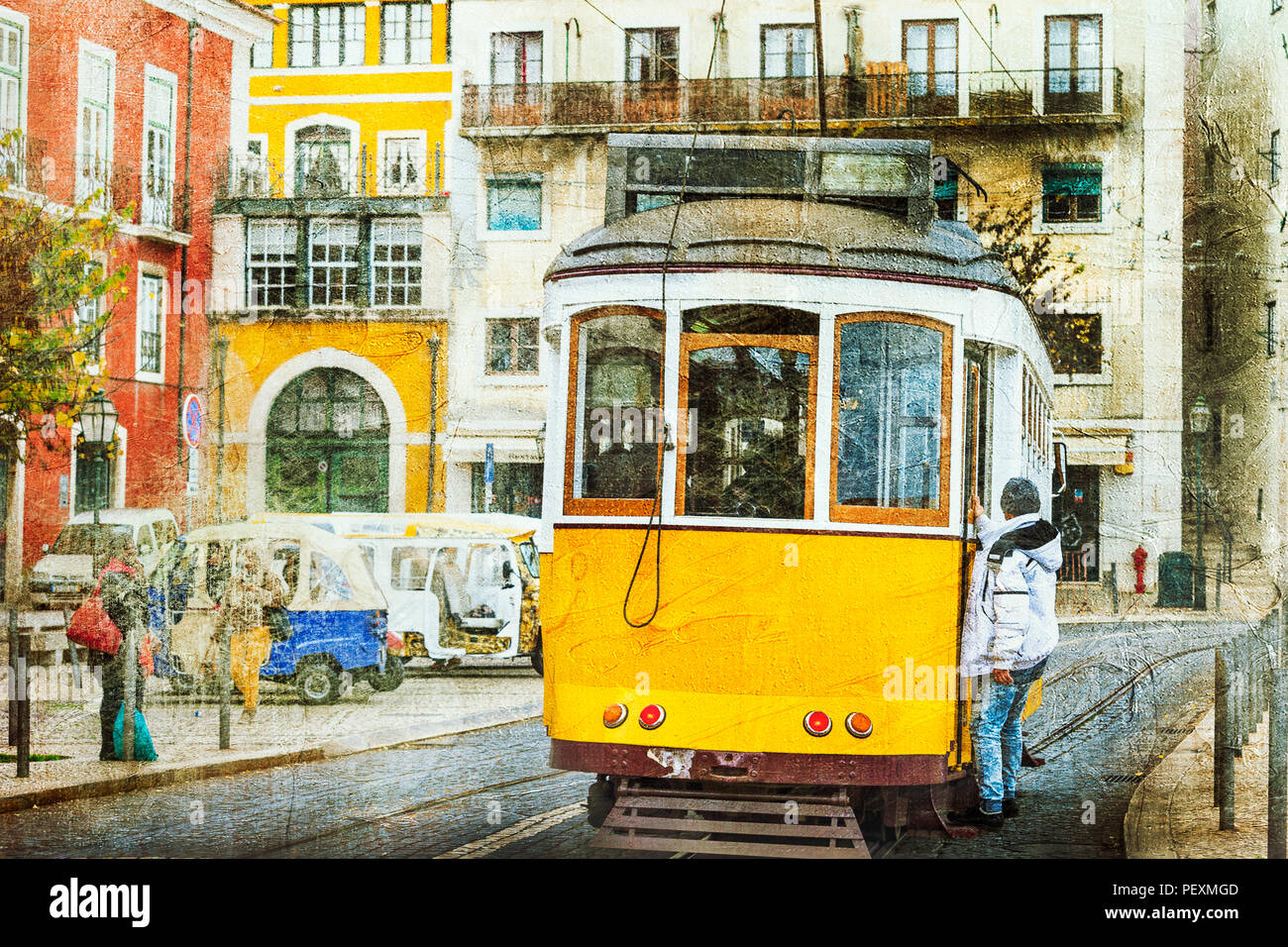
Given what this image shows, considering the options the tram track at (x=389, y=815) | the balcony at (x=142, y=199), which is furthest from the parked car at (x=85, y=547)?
the tram track at (x=389, y=815)

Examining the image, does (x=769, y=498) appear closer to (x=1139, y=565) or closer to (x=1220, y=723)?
(x=1139, y=565)

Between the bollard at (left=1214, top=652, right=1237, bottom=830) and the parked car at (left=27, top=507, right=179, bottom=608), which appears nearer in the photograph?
the bollard at (left=1214, top=652, right=1237, bottom=830)

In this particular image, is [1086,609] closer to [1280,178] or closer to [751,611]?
[751,611]

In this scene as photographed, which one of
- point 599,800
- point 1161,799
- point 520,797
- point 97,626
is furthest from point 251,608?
point 1161,799

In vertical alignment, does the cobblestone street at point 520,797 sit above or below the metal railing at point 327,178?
below

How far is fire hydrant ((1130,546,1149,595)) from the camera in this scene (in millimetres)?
6406

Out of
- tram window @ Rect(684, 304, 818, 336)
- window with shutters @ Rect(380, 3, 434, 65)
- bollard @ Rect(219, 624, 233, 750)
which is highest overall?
window with shutters @ Rect(380, 3, 434, 65)

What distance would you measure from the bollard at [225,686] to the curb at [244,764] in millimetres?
72

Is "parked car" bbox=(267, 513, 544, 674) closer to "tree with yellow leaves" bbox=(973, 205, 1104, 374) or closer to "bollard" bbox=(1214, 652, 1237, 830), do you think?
"tree with yellow leaves" bbox=(973, 205, 1104, 374)

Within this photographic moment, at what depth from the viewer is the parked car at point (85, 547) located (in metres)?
6.71

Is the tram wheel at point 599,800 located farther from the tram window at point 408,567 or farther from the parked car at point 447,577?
the tram window at point 408,567

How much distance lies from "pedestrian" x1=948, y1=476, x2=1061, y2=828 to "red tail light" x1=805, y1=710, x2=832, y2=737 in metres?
0.66

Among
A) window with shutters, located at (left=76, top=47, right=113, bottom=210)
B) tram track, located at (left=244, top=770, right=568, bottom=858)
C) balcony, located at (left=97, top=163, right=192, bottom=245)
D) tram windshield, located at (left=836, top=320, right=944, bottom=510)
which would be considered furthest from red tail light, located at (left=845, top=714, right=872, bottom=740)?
window with shutters, located at (left=76, top=47, right=113, bottom=210)
